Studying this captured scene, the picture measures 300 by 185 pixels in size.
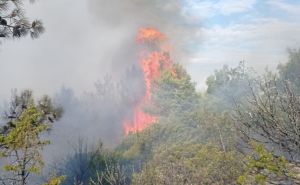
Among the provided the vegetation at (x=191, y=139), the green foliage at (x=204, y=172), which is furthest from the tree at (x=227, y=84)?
the green foliage at (x=204, y=172)

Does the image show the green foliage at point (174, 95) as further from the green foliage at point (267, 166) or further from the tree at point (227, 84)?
the green foliage at point (267, 166)

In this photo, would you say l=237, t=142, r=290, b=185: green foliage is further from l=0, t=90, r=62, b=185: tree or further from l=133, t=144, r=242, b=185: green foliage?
l=133, t=144, r=242, b=185: green foliage

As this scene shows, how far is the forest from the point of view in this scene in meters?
10.6

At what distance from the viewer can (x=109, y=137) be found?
338 feet

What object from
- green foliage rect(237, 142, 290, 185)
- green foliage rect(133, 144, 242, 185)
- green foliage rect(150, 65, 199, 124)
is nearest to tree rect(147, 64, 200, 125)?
green foliage rect(150, 65, 199, 124)

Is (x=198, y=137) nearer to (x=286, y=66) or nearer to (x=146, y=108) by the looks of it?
(x=286, y=66)

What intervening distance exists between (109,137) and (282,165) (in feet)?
312

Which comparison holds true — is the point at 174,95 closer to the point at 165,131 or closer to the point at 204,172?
the point at 165,131

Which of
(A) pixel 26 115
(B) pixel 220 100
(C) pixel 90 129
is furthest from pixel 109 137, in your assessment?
(A) pixel 26 115

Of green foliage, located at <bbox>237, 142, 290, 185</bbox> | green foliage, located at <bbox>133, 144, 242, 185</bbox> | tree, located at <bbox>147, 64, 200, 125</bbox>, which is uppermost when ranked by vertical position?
tree, located at <bbox>147, 64, 200, 125</bbox>

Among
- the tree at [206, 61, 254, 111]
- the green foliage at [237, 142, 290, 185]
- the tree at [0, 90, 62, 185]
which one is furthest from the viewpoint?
the tree at [206, 61, 254, 111]

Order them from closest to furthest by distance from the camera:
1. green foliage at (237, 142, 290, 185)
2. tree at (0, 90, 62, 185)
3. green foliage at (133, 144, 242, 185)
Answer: green foliage at (237, 142, 290, 185) < tree at (0, 90, 62, 185) < green foliage at (133, 144, 242, 185)

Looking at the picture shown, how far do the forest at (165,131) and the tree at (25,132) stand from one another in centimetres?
3

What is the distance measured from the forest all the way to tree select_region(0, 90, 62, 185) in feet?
0.11
